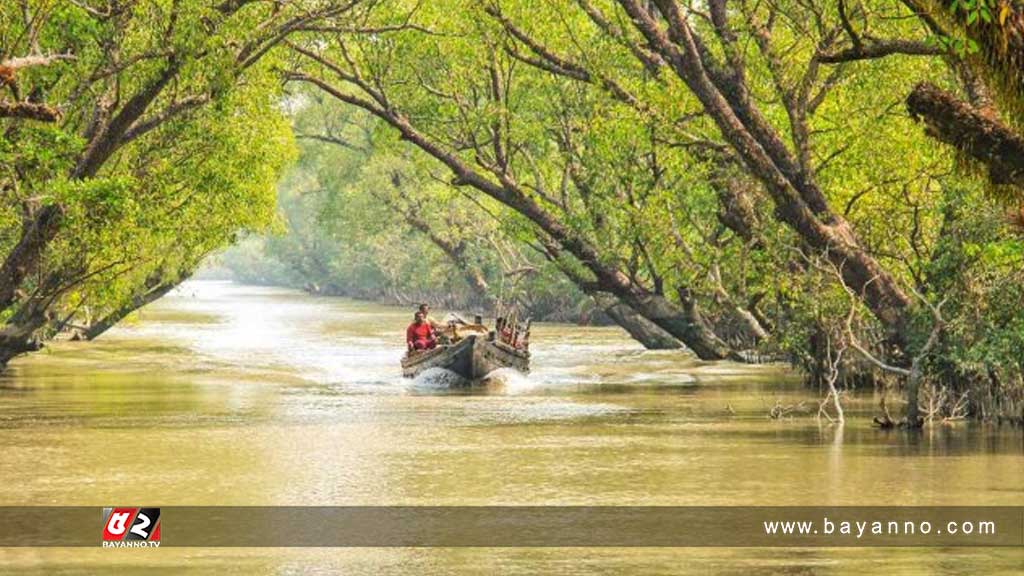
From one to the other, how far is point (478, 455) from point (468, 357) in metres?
13.1

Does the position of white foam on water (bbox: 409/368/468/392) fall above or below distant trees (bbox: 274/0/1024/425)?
below

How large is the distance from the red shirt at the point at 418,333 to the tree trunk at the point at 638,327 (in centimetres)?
912

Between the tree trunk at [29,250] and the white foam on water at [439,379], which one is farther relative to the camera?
the white foam on water at [439,379]

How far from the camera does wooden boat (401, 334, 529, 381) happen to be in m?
34.2

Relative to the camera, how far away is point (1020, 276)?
903 inches

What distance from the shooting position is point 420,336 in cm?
3597

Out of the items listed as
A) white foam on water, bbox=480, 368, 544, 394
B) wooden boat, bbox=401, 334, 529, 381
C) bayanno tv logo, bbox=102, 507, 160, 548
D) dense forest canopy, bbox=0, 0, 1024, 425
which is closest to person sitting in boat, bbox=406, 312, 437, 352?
wooden boat, bbox=401, 334, 529, 381

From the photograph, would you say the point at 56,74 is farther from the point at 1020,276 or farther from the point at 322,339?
the point at 322,339

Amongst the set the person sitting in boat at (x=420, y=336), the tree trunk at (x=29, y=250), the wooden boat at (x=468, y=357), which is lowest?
the wooden boat at (x=468, y=357)

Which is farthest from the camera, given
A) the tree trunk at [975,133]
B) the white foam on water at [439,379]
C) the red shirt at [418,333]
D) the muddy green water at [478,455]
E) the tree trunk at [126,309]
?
the tree trunk at [126,309]

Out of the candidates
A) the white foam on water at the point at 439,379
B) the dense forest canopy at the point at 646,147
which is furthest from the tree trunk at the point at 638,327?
the white foam on water at the point at 439,379

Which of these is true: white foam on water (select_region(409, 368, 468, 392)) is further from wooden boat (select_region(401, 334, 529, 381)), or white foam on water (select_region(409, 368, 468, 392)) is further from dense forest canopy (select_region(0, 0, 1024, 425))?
dense forest canopy (select_region(0, 0, 1024, 425))

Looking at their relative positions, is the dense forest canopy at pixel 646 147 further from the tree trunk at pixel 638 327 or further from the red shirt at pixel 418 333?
the red shirt at pixel 418 333

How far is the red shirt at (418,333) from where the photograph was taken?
118 feet
